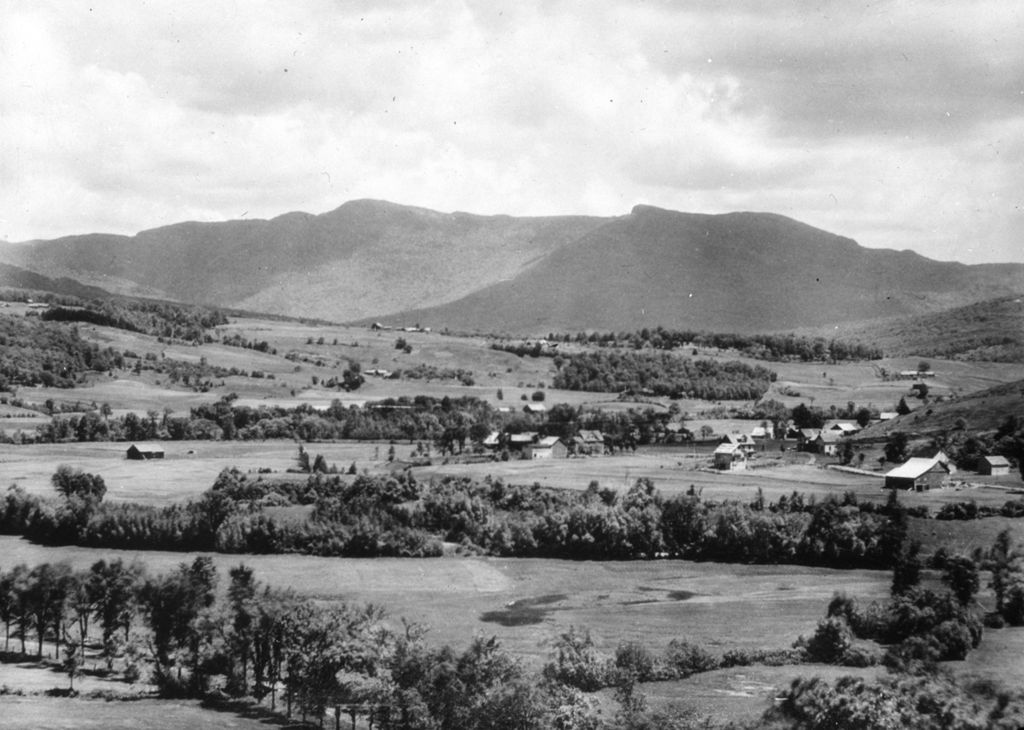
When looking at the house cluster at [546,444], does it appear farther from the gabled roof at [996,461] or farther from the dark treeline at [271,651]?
the dark treeline at [271,651]

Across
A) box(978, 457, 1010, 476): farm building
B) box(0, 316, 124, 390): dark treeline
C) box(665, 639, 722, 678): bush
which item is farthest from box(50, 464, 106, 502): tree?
box(978, 457, 1010, 476): farm building

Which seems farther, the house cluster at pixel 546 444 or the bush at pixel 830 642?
the house cluster at pixel 546 444

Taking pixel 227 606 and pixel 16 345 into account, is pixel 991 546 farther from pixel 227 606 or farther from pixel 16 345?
pixel 16 345

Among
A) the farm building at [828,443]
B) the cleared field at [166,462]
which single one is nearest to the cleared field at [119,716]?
the cleared field at [166,462]

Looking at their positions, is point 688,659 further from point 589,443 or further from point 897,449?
point 589,443

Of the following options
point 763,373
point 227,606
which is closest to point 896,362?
point 763,373

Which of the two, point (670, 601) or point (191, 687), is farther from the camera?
point (670, 601)

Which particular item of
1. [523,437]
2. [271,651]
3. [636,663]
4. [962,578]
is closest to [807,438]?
[523,437]
